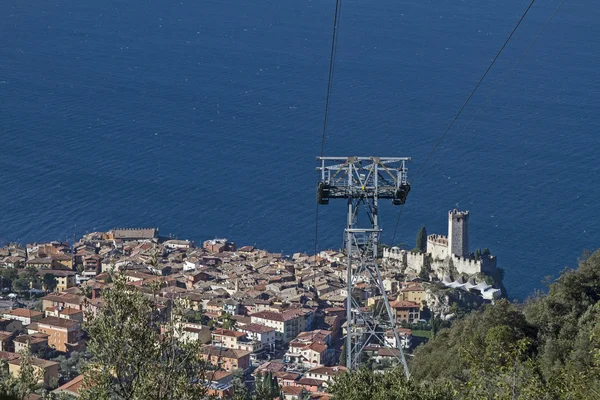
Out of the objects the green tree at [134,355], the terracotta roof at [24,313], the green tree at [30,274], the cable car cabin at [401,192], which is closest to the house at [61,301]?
the terracotta roof at [24,313]

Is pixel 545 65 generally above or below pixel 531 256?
above

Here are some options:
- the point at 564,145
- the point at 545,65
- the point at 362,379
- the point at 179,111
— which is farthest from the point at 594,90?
the point at 362,379

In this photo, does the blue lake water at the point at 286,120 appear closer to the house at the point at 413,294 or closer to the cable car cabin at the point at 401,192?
the house at the point at 413,294

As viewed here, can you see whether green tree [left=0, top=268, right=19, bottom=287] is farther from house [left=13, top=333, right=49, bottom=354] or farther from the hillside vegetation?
the hillside vegetation

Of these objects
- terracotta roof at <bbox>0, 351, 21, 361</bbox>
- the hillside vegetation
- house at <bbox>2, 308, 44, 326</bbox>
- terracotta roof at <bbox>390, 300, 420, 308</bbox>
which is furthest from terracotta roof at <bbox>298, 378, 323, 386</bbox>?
house at <bbox>2, 308, 44, 326</bbox>

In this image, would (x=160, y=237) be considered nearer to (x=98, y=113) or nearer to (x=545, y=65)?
(x=98, y=113)

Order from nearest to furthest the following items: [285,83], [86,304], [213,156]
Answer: [86,304] < [213,156] < [285,83]
